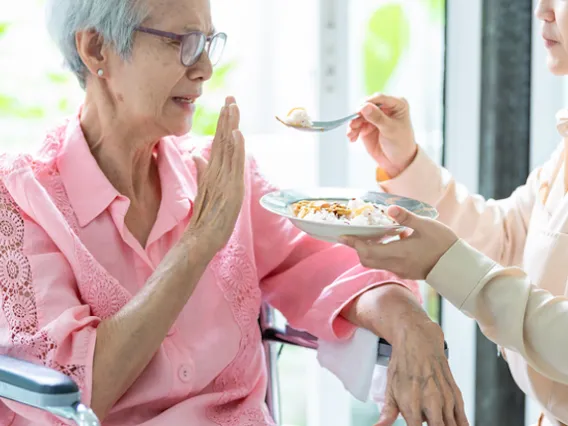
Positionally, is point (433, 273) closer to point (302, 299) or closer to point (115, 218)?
point (302, 299)

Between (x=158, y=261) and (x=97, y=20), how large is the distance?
517mm

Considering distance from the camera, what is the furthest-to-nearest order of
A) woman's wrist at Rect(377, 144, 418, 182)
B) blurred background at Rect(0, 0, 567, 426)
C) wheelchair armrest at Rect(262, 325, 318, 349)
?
blurred background at Rect(0, 0, 567, 426) → woman's wrist at Rect(377, 144, 418, 182) → wheelchair armrest at Rect(262, 325, 318, 349)

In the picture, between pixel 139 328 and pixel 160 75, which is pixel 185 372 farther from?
pixel 160 75

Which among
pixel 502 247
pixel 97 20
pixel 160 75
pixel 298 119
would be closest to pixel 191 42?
pixel 160 75

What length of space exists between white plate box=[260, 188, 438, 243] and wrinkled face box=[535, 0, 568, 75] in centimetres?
38

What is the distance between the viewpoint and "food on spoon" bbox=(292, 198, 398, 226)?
1547 mm

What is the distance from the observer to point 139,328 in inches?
61.2

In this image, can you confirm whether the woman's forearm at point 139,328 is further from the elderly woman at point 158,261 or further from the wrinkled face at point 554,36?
the wrinkled face at point 554,36

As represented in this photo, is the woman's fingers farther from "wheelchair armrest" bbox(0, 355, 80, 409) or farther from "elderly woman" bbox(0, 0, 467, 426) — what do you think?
A: "wheelchair armrest" bbox(0, 355, 80, 409)

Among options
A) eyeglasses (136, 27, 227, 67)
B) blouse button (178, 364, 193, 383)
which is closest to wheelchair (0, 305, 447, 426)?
blouse button (178, 364, 193, 383)

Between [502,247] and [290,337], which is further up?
[502,247]

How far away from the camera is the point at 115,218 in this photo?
174cm

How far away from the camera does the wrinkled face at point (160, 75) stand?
1.74m

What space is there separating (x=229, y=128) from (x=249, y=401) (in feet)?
2.00
